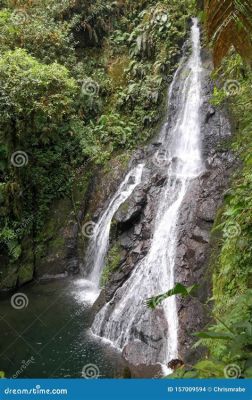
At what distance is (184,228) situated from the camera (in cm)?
944

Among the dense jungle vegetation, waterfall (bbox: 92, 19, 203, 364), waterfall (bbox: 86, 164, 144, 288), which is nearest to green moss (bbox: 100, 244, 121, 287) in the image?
waterfall (bbox: 86, 164, 144, 288)

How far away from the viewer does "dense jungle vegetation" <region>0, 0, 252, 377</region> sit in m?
10.9

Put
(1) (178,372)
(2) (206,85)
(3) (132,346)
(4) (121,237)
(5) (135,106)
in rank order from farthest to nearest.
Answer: (5) (135,106) → (2) (206,85) → (4) (121,237) → (3) (132,346) → (1) (178,372)

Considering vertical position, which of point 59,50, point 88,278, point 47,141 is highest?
point 59,50

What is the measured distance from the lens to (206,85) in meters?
12.5

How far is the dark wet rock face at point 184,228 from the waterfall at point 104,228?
43 centimetres

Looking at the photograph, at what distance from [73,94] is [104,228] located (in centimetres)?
437

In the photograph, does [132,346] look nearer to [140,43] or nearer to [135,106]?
[135,106]

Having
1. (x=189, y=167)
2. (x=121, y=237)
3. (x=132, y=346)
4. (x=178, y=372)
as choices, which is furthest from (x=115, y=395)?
(x=189, y=167)

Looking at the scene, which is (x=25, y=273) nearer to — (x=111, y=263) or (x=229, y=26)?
(x=111, y=263)

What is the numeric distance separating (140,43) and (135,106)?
8.21ft

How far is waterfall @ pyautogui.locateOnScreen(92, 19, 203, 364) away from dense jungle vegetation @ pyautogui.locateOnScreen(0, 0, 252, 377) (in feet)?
3.02

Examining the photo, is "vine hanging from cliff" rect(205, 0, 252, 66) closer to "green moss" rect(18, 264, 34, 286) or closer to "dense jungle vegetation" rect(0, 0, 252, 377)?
"dense jungle vegetation" rect(0, 0, 252, 377)

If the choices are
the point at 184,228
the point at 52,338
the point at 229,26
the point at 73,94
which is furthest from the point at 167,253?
the point at 229,26
